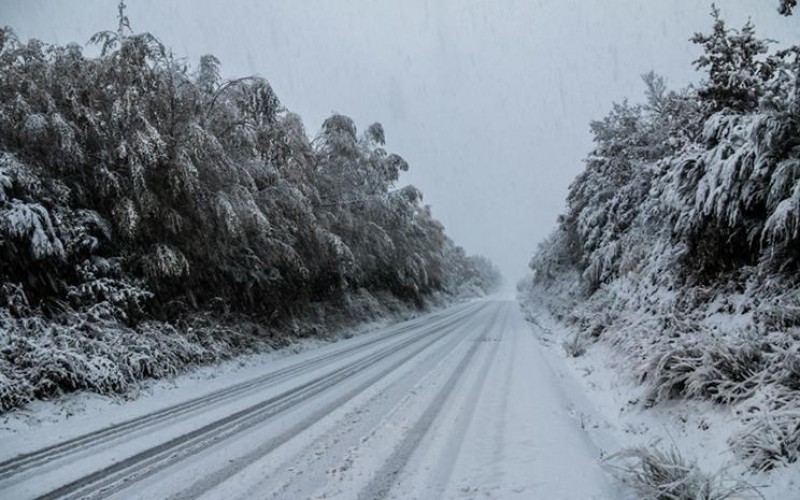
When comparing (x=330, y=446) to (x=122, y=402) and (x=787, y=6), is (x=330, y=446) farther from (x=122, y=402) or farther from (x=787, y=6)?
(x=787, y=6)

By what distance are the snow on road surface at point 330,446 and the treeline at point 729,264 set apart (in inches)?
58.6

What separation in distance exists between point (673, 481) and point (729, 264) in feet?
17.2

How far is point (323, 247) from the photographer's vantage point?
16109 mm

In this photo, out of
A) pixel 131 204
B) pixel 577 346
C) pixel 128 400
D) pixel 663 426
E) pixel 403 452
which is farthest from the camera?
pixel 577 346

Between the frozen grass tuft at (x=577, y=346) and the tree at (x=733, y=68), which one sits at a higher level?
the tree at (x=733, y=68)

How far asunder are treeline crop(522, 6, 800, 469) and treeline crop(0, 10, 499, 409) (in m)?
8.40

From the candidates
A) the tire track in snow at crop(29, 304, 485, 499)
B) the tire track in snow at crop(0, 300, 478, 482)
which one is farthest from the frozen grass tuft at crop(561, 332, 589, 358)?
the tire track in snow at crop(0, 300, 478, 482)

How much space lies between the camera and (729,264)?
745cm

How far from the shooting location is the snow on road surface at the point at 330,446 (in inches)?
155

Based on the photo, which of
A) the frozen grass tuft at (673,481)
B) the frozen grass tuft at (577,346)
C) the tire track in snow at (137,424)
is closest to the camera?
the frozen grass tuft at (673,481)

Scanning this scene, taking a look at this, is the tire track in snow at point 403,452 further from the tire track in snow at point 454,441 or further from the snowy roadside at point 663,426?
A: the snowy roadside at point 663,426

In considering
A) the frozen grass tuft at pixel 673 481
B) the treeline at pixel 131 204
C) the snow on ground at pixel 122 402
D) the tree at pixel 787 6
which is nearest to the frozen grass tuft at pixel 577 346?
the frozen grass tuft at pixel 673 481

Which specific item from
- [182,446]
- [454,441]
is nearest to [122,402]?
[182,446]

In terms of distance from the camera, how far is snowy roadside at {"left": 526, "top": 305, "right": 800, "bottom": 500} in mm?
3457
